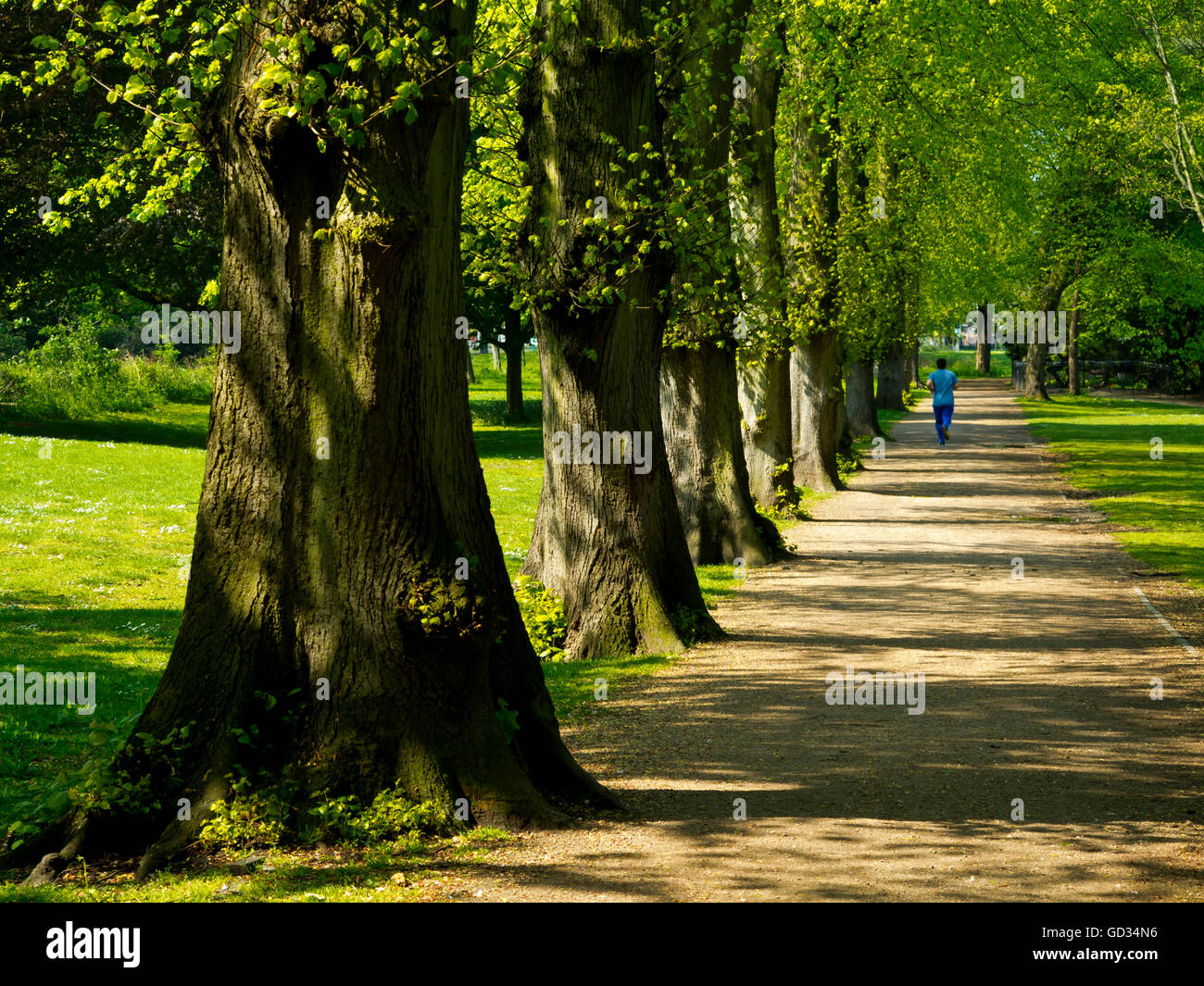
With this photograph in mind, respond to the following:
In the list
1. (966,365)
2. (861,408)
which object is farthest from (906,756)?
(966,365)

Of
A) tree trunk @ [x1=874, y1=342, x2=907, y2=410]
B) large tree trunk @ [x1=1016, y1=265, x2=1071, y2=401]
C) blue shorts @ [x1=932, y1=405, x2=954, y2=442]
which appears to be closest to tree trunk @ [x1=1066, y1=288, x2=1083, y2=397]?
large tree trunk @ [x1=1016, y1=265, x2=1071, y2=401]

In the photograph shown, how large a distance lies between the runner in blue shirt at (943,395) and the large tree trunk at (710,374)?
1919 cm

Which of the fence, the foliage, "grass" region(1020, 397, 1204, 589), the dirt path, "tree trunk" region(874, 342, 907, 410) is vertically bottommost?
the dirt path

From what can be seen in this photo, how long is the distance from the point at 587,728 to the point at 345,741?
3371mm

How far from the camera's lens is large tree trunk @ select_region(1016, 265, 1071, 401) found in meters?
58.7

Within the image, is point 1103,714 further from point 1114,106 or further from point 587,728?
point 1114,106

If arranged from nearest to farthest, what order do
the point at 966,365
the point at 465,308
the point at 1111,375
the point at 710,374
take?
the point at 465,308
the point at 710,374
the point at 1111,375
the point at 966,365

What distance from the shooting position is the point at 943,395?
38.4m

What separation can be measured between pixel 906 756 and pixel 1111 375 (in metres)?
73.6

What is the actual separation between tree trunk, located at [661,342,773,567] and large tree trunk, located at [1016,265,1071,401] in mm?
42612

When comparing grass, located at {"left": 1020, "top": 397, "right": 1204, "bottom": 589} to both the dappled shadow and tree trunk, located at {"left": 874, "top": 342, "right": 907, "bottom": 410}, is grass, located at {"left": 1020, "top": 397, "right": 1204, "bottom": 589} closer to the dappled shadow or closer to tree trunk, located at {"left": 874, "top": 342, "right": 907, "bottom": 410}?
tree trunk, located at {"left": 874, "top": 342, "right": 907, "bottom": 410}

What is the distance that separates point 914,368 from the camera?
80.9 metres

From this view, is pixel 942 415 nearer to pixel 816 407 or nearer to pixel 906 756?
pixel 816 407

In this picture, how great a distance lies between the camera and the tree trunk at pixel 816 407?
28.2 meters
